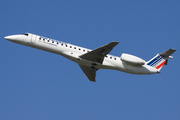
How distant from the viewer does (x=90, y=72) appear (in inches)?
1225

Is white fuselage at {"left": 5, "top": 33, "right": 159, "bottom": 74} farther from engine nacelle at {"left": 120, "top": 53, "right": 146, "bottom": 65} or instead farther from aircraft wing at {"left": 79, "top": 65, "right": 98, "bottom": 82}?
aircraft wing at {"left": 79, "top": 65, "right": 98, "bottom": 82}

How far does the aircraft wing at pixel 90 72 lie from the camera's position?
30.5m

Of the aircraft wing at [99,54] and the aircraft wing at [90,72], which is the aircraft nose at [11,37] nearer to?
the aircraft wing at [99,54]

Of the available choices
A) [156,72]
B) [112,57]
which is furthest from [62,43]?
[156,72]

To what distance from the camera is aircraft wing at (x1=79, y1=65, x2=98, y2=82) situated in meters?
30.5

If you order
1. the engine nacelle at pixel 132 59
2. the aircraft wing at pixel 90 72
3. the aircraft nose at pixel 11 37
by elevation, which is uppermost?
the aircraft nose at pixel 11 37

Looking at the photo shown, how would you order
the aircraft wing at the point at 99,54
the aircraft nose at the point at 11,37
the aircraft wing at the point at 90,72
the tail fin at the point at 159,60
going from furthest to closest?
the aircraft wing at the point at 90,72 → the tail fin at the point at 159,60 → the aircraft nose at the point at 11,37 → the aircraft wing at the point at 99,54

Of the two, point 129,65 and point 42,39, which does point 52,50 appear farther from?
point 129,65

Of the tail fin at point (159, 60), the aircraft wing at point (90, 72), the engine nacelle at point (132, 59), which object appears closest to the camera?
the engine nacelle at point (132, 59)

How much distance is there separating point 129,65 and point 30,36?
11.1 m

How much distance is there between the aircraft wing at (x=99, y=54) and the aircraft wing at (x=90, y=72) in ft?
9.04

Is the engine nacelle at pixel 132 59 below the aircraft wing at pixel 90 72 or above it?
above

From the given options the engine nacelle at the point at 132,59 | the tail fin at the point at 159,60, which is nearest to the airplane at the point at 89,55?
the engine nacelle at the point at 132,59

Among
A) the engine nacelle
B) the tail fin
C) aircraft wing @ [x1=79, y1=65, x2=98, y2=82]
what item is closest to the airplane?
the engine nacelle
